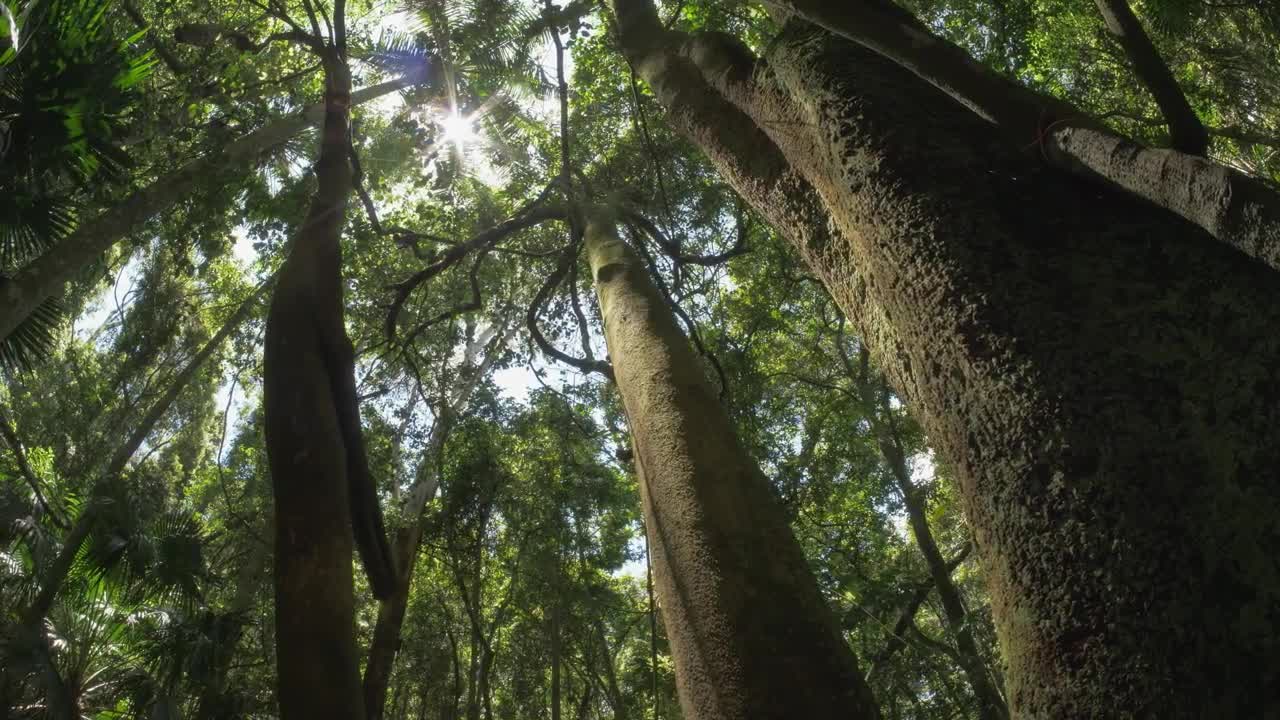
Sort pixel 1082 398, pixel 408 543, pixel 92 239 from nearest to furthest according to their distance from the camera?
pixel 1082 398 < pixel 92 239 < pixel 408 543

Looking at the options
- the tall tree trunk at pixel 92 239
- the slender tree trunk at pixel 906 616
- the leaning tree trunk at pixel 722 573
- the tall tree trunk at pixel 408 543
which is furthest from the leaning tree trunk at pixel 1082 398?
the slender tree trunk at pixel 906 616

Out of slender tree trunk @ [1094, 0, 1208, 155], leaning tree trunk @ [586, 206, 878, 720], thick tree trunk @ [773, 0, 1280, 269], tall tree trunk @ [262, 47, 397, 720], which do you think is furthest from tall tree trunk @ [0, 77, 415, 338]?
slender tree trunk @ [1094, 0, 1208, 155]

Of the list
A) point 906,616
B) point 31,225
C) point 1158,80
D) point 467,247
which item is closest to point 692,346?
point 467,247

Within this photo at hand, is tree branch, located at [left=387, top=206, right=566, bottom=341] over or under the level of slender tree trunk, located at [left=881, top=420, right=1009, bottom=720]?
over

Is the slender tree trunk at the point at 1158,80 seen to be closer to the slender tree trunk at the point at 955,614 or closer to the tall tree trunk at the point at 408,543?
the tall tree trunk at the point at 408,543

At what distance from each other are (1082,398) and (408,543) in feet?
24.5

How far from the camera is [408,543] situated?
25.4ft

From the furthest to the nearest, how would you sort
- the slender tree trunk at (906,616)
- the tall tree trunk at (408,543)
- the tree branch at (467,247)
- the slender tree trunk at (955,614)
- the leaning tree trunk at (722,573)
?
the slender tree trunk at (906,616) → the slender tree trunk at (955,614) → the tall tree trunk at (408,543) → the tree branch at (467,247) → the leaning tree trunk at (722,573)

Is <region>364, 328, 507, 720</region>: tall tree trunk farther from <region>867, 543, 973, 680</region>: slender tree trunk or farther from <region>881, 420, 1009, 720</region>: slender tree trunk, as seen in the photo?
<region>881, 420, 1009, 720</region>: slender tree trunk

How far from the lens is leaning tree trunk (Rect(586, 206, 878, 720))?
1.73 meters

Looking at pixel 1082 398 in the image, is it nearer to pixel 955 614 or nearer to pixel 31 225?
pixel 31 225

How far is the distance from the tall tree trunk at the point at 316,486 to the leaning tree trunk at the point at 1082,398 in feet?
5.71

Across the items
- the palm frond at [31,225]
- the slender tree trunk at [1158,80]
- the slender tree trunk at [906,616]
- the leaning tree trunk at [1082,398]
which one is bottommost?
the leaning tree trunk at [1082,398]

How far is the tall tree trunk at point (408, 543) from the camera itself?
19.3 ft
